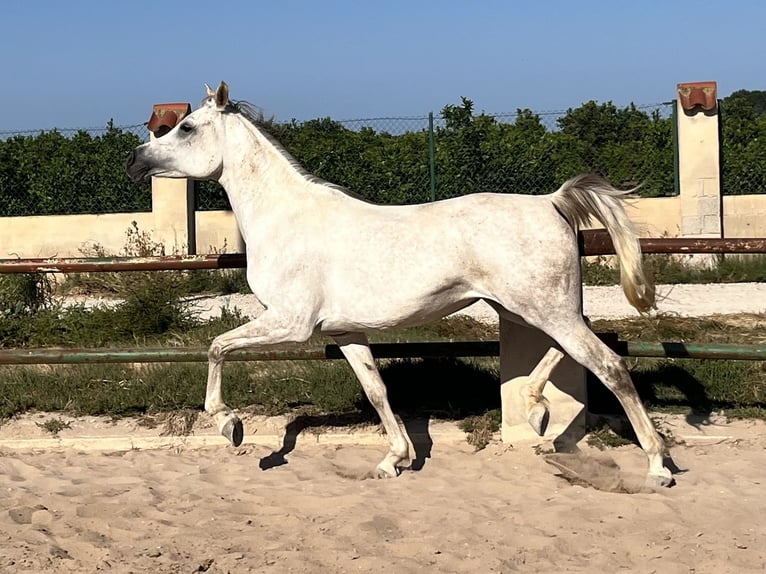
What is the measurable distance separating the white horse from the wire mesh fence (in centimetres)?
872

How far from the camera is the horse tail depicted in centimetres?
493

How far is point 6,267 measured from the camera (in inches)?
240

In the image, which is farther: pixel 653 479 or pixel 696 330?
pixel 696 330

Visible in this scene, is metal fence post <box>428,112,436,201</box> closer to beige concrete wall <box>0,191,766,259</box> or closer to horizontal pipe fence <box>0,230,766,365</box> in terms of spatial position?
beige concrete wall <box>0,191,766,259</box>

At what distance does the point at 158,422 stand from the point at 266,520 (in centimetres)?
Answer: 185

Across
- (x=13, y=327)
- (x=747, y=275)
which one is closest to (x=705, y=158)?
(x=747, y=275)

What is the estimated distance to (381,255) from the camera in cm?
487

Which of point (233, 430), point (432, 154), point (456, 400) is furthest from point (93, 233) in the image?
point (233, 430)

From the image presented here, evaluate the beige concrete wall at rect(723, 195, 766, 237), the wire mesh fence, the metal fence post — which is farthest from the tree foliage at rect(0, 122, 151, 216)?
the beige concrete wall at rect(723, 195, 766, 237)

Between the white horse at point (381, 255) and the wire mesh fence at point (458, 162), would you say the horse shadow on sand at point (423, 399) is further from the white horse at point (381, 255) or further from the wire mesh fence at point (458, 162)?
the wire mesh fence at point (458, 162)

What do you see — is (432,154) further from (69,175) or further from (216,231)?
(69,175)

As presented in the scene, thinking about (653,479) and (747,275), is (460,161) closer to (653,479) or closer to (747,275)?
(747,275)

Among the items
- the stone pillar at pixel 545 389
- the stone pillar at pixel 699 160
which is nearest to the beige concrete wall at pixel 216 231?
the stone pillar at pixel 699 160

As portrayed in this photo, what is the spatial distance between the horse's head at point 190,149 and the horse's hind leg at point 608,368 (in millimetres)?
1976
